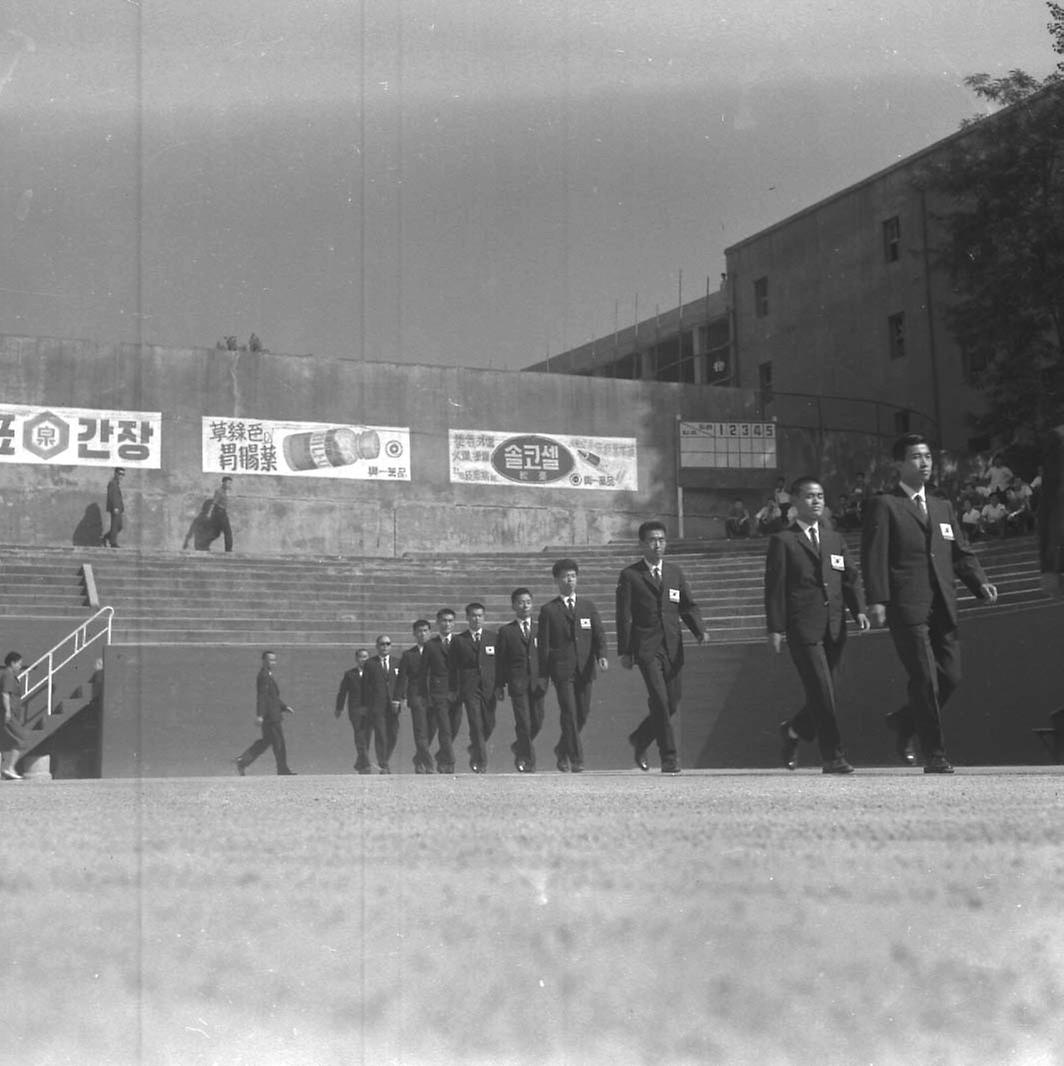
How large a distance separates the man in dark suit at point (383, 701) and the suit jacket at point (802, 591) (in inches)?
320

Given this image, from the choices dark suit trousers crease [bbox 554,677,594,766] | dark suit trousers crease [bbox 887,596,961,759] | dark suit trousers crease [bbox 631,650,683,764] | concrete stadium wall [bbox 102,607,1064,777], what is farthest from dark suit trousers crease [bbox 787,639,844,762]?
concrete stadium wall [bbox 102,607,1064,777]

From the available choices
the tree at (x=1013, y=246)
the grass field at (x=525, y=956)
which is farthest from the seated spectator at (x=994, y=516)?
the grass field at (x=525, y=956)

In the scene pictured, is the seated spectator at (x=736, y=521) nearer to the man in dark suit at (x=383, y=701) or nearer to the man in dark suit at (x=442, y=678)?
the man in dark suit at (x=383, y=701)

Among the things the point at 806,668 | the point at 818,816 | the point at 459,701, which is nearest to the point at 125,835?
the point at 818,816

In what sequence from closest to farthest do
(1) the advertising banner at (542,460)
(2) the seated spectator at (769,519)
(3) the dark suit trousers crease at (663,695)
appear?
(3) the dark suit trousers crease at (663,695) → (2) the seated spectator at (769,519) → (1) the advertising banner at (542,460)

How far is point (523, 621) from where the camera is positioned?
44.6 feet

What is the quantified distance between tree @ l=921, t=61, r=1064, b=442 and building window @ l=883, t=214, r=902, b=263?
4433 mm

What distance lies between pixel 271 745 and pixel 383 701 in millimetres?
1472

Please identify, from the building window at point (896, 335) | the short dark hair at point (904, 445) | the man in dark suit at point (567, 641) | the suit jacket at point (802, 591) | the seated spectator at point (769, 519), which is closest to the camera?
the short dark hair at point (904, 445)

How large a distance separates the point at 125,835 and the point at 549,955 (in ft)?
2.37

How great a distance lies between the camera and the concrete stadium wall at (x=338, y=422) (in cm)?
2384

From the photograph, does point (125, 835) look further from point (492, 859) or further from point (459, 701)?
point (459, 701)

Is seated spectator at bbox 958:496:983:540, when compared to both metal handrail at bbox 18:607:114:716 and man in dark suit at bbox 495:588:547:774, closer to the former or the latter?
man in dark suit at bbox 495:588:547:774

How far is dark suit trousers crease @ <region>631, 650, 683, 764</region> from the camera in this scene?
9328 millimetres
